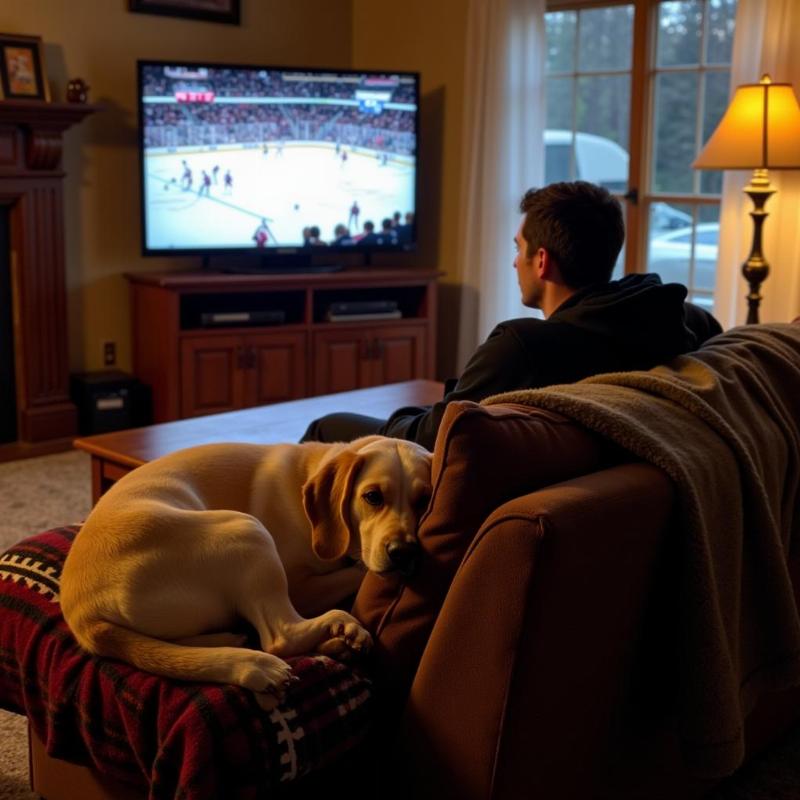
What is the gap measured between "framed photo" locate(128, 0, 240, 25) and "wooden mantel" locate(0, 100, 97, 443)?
0.71 metres

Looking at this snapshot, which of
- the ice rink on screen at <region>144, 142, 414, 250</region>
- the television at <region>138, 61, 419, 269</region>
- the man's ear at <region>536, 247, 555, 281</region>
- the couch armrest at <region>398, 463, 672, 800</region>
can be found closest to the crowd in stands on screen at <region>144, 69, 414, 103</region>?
the television at <region>138, 61, 419, 269</region>

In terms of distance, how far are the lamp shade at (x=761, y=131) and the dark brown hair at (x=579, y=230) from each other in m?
1.68

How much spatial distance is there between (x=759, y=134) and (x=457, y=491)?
9.23 feet

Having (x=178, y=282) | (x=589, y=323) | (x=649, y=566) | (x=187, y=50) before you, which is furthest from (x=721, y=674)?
(x=187, y=50)

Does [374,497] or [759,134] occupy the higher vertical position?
[759,134]

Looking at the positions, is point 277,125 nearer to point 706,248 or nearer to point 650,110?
point 650,110

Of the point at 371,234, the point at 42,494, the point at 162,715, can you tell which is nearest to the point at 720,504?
the point at 162,715

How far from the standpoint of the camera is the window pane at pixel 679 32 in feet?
15.5

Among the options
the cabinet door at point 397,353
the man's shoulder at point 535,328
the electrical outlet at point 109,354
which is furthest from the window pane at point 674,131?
the man's shoulder at point 535,328

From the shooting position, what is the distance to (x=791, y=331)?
2281mm

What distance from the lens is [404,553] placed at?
1522 mm

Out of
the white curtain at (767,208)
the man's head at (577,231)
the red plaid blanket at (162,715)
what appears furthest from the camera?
the white curtain at (767,208)

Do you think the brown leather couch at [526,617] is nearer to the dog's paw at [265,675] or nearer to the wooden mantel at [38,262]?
the dog's paw at [265,675]

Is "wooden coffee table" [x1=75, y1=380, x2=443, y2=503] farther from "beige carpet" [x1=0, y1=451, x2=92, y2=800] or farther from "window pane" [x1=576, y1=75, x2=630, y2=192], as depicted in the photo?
"window pane" [x1=576, y1=75, x2=630, y2=192]
